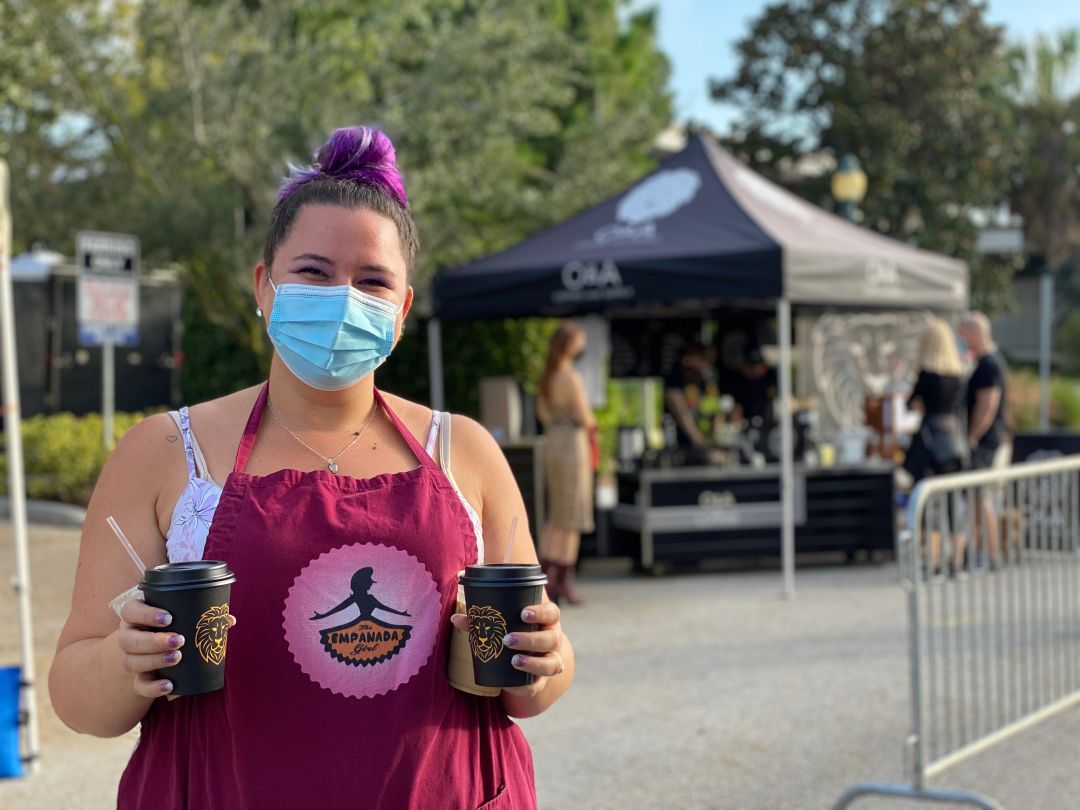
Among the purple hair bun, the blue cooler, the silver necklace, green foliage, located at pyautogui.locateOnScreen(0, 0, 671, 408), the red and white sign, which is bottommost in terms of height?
the blue cooler

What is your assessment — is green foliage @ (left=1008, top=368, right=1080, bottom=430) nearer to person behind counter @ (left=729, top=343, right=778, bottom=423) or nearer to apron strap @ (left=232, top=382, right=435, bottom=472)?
person behind counter @ (left=729, top=343, right=778, bottom=423)

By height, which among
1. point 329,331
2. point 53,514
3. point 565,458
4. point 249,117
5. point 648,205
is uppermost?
point 249,117

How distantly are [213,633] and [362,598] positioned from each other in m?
0.23

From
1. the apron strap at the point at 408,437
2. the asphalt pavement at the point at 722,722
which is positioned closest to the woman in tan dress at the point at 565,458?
the asphalt pavement at the point at 722,722

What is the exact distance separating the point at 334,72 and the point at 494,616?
13318 mm

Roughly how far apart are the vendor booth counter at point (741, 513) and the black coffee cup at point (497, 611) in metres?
9.05

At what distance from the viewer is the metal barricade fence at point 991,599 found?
4.76 metres

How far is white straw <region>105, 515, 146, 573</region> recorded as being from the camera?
1.84 metres

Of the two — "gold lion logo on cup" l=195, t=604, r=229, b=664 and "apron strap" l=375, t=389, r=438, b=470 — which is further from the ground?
"apron strap" l=375, t=389, r=438, b=470

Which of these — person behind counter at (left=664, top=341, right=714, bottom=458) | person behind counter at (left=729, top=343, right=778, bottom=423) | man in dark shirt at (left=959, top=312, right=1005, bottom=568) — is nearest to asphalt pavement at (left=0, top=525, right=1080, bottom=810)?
man in dark shirt at (left=959, top=312, right=1005, bottom=568)

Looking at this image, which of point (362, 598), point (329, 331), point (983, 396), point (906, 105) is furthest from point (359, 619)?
point (906, 105)

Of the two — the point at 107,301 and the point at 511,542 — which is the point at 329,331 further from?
the point at 107,301

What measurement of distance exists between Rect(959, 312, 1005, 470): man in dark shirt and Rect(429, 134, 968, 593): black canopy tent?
0.55 m

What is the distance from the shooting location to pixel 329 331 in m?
1.92
